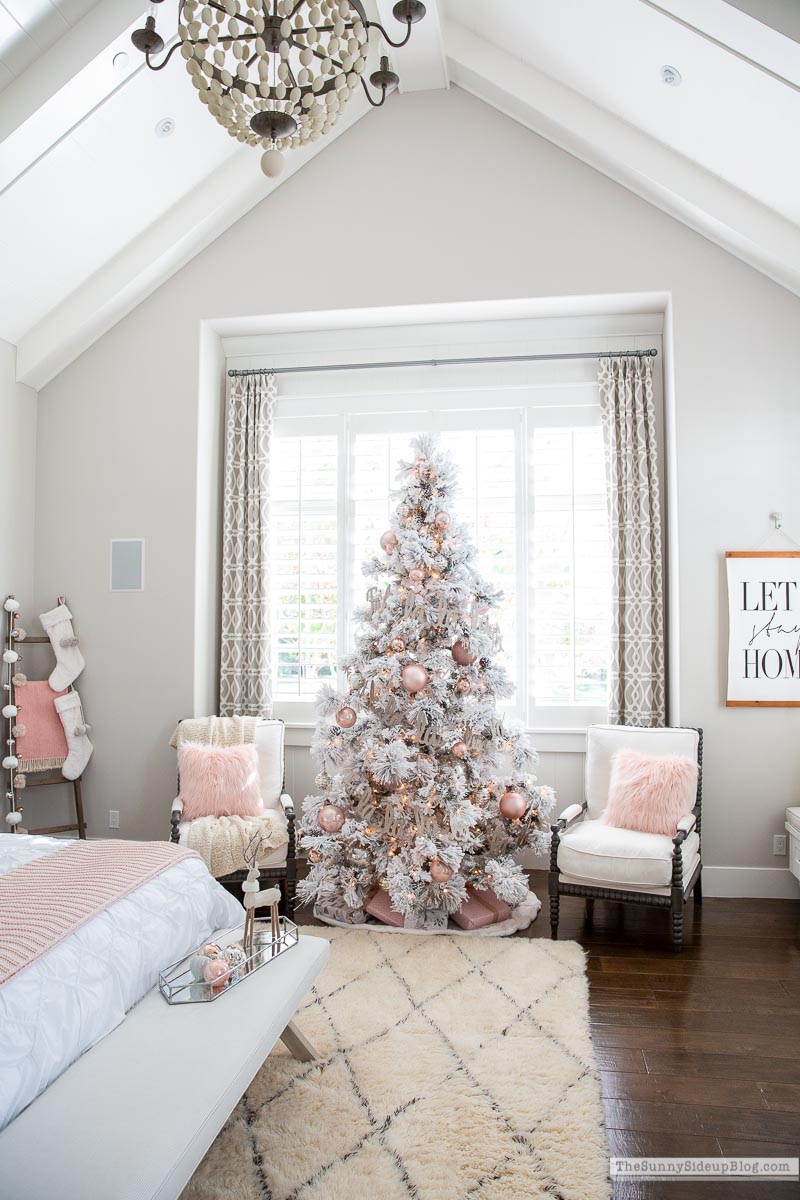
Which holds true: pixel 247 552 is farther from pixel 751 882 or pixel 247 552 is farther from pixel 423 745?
pixel 751 882

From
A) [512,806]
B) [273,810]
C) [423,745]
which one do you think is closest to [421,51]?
[423,745]

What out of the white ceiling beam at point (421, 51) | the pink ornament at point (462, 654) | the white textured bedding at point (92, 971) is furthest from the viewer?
the white ceiling beam at point (421, 51)

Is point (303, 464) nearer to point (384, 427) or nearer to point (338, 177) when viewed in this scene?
point (384, 427)

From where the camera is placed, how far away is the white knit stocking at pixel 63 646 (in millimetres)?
4715

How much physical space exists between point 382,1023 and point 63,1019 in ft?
4.41

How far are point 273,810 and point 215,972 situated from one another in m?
2.13

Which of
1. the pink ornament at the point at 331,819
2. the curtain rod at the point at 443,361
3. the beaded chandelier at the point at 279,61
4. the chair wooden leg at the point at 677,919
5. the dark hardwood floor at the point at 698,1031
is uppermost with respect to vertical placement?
the curtain rod at the point at 443,361

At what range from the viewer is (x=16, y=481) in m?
4.77

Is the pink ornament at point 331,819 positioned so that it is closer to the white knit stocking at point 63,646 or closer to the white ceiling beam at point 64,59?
the white knit stocking at point 63,646

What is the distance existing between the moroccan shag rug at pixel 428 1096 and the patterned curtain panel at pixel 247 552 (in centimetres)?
191

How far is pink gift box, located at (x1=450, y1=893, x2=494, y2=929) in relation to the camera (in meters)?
3.76

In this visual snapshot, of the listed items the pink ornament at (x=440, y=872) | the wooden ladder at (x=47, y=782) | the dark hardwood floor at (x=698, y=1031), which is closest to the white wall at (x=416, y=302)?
the wooden ladder at (x=47, y=782)

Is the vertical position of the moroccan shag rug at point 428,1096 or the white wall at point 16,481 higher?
the white wall at point 16,481

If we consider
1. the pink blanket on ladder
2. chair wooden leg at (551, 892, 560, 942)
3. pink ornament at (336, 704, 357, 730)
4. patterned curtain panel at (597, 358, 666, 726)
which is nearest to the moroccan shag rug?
chair wooden leg at (551, 892, 560, 942)
